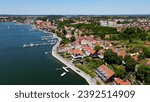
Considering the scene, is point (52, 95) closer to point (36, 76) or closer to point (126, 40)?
point (36, 76)

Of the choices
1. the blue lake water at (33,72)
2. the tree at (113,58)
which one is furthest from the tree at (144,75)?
the tree at (113,58)

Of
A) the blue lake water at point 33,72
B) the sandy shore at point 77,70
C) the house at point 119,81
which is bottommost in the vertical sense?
the blue lake water at point 33,72

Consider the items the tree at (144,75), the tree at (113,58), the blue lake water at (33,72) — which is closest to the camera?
the tree at (144,75)

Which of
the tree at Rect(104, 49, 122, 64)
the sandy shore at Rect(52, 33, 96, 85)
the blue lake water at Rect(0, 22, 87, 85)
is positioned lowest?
the blue lake water at Rect(0, 22, 87, 85)

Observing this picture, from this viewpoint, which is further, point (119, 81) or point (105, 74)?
point (105, 74)

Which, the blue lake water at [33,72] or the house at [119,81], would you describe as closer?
the house at [119,81]

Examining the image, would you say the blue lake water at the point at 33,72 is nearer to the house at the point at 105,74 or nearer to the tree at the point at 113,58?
the house at the point at 105,74

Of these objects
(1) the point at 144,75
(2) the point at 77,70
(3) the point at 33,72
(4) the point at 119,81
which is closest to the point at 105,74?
(4) the point at 119,81

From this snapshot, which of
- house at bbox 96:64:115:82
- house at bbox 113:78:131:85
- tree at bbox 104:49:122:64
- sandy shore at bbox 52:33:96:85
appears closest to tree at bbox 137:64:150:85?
house at bbox 113:78:131:85

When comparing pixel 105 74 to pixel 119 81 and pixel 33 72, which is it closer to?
pixel 119 81

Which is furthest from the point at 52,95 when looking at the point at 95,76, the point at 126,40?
the point at 126,40

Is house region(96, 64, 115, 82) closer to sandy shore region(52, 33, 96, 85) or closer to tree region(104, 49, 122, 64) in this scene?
sandy shore region(52, 33, 96, 85)
